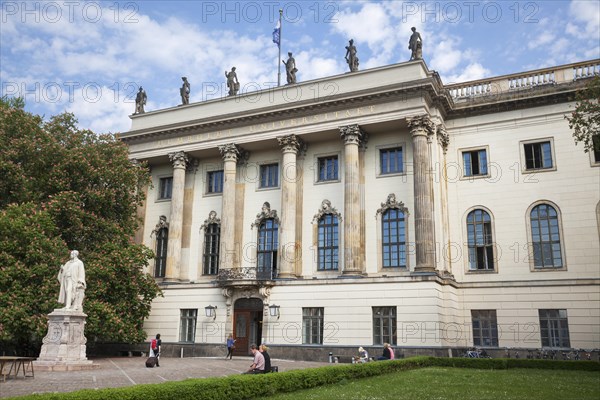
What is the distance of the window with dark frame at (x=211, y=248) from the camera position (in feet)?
130

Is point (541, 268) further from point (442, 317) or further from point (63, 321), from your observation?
point (63, 321)

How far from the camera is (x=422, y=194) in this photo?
1293 inches

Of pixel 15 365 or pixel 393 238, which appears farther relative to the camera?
pixel 393 238

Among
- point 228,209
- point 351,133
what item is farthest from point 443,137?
point 228,209

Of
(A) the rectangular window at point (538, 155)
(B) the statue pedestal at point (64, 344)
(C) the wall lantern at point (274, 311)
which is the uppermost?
(A) the rectangular window at point (538, 155)

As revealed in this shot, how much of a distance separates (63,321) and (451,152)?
2489 cm

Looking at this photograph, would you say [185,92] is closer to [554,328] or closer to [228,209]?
[228,209]

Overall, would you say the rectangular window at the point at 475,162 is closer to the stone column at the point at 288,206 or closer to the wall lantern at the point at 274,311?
the stone column at the point at 288,206

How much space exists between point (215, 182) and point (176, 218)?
384 centimetres

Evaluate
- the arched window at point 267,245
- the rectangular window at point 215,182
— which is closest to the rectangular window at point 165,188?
the rectangular window at point 215,182

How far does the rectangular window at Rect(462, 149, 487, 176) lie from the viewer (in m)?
35.9

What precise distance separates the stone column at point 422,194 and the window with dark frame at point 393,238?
75.1 inches

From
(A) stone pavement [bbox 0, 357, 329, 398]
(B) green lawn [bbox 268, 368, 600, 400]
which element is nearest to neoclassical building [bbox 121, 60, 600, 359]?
(B) green lawn [bbox 268, 368, 600, 400]

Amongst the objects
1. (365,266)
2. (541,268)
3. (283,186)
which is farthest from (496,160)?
(283,186)
